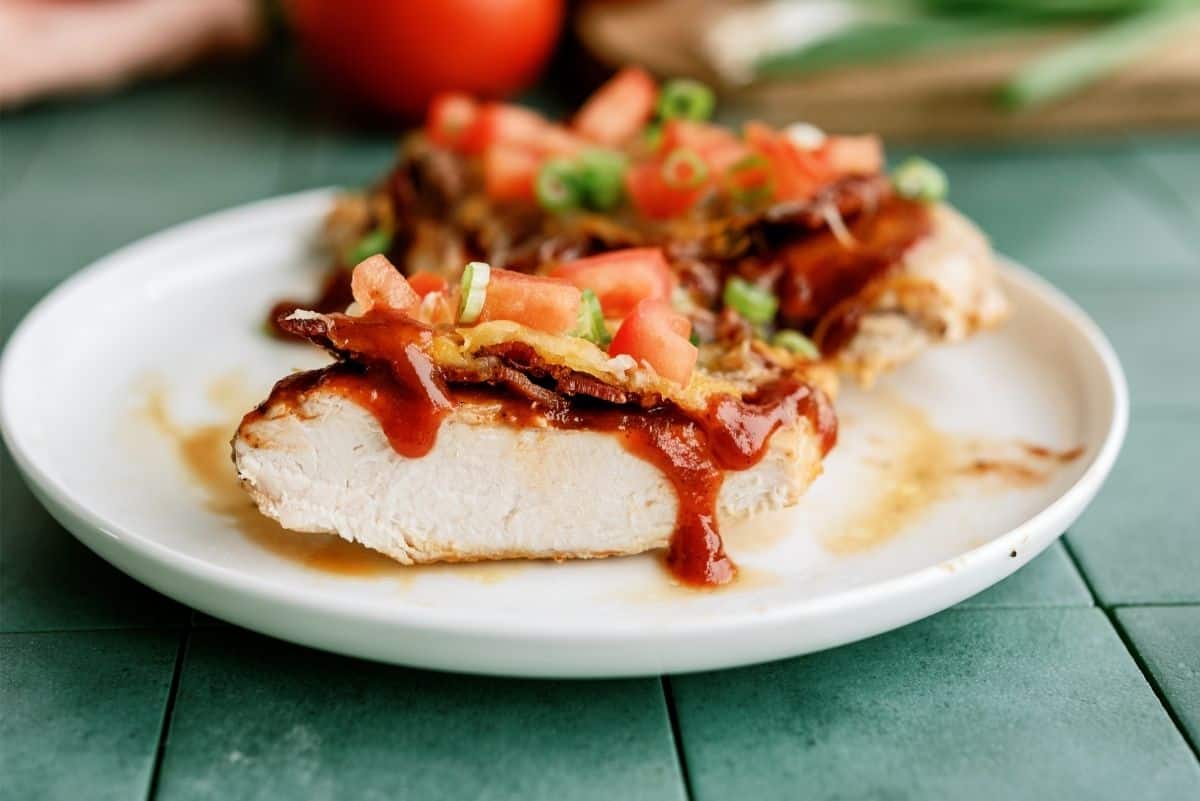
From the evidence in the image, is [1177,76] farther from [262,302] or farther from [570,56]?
[262,302]

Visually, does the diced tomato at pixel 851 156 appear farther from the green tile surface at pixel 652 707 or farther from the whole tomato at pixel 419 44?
the whole tomato at pixel 419 44

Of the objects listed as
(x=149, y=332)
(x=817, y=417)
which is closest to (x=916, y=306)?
(x=817, y=417)

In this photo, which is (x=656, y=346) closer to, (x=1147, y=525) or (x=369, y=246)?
(x=1147, y=525)

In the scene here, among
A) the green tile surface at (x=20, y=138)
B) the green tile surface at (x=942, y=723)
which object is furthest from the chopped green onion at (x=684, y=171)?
the green tile surface at (x=20, y=138)

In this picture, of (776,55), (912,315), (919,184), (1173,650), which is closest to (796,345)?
(912,315)

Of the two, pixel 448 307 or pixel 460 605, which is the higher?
pixel 448 307

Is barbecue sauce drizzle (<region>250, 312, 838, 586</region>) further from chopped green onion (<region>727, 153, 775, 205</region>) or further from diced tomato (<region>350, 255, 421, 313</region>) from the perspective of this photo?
chopped green onion (<region>727, 153, 775, 205</region>)

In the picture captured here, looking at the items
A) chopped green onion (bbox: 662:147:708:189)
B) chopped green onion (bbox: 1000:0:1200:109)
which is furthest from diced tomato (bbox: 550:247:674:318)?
chopped green onion (bbox: 1000:0:1200:109)
